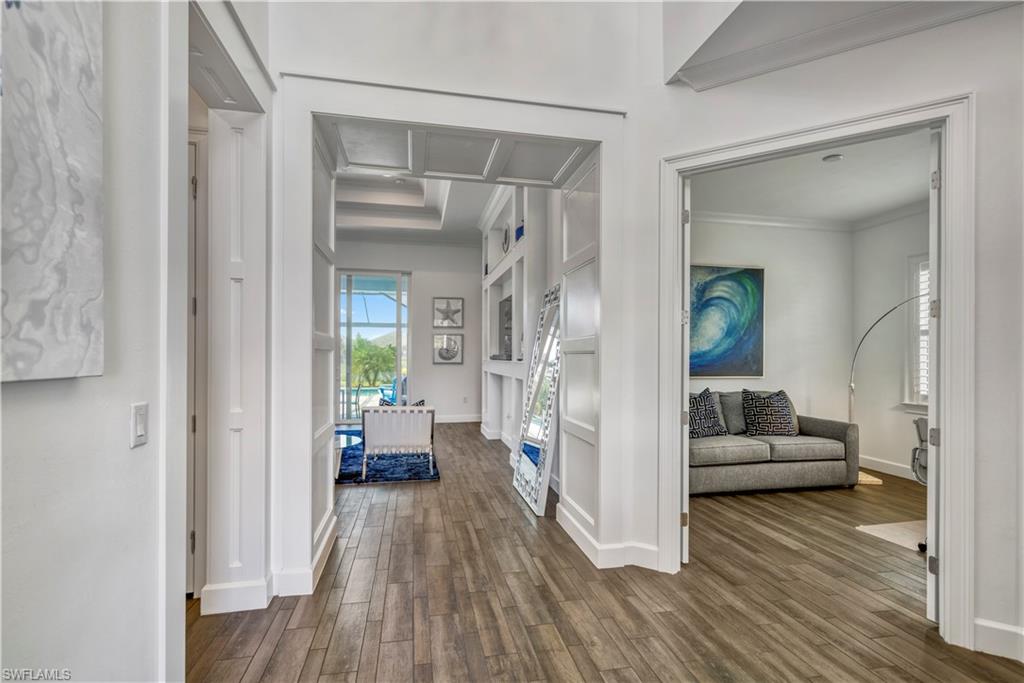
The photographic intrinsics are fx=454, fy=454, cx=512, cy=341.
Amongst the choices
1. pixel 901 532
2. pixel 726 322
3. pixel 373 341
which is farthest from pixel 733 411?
pixel 373 341

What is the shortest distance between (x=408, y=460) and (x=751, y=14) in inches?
193

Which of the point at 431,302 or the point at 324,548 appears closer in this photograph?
the point at 324,548

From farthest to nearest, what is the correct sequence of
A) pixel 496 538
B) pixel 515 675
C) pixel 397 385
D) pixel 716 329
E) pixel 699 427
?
1. pixel 397 385
2. pixel 716 329
3. pixel 699 427
4. pixel 496 538
5. pixel 515 675

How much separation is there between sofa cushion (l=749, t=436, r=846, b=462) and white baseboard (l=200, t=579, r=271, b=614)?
4.17 m

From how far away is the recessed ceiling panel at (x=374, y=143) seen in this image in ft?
8.38

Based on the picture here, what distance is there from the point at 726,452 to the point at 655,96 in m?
3.06

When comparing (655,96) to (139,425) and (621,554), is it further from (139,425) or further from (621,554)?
(139,425)

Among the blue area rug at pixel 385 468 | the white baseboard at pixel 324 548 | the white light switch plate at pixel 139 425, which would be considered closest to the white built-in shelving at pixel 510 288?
the blue area rug at pixel 385 468

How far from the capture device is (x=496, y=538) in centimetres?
309

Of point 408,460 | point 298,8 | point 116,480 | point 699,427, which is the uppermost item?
point 298,8

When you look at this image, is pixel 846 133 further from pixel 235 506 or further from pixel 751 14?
pixel 235 506

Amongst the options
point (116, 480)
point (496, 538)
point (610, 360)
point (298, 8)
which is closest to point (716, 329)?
point (610, 360)

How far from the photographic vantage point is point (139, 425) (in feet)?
3.80

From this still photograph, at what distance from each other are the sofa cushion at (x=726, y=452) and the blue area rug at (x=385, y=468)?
8.15 feet
